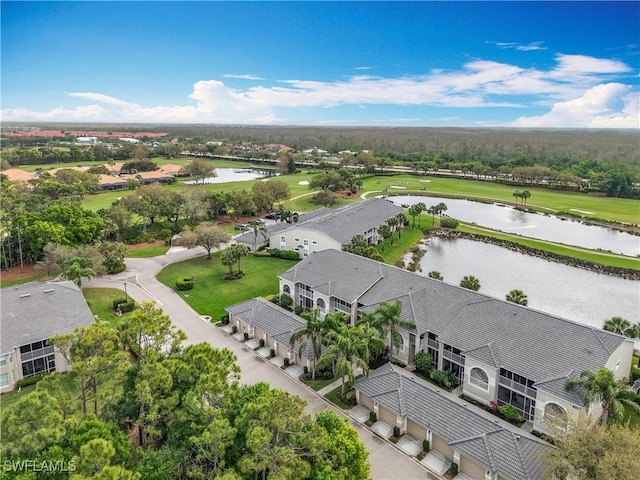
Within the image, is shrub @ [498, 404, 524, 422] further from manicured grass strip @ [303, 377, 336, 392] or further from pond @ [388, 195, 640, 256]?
pond @ [388, 195, 640, 256]

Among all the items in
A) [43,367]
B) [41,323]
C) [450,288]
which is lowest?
[43,367]

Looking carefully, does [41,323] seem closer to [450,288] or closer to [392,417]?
[392,417]

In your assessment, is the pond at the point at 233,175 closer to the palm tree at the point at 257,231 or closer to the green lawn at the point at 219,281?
the palm tree at the point at 257,231

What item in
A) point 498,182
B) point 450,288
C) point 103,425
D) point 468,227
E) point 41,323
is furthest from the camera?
point 498,182

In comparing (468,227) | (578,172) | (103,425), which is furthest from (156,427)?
(578,172)

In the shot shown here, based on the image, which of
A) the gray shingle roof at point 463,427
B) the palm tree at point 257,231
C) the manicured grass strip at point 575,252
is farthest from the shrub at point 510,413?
the manicured grass strip at point 575,252

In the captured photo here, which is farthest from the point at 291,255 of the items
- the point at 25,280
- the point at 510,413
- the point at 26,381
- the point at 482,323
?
the point at 510,413

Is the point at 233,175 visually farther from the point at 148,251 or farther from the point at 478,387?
the point at 478,387
